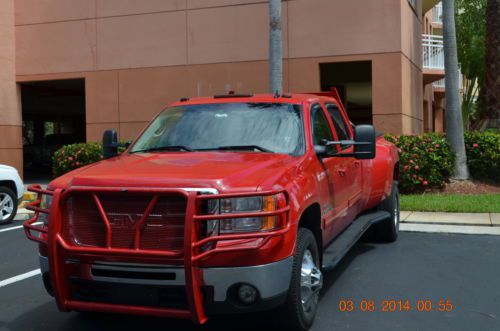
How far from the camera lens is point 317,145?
5.15 m

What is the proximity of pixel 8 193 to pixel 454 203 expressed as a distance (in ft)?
27.8

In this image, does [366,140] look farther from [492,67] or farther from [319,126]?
[492,67]

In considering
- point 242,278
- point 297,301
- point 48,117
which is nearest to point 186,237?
point 242,278

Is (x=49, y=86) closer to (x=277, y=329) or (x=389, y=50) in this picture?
(x=389, y=50)

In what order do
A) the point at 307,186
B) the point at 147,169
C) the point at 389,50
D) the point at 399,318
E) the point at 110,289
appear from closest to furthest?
1. the point at 110,289
2. the point at 147,169
3. the point at 307,186
4. the point at 399,318
5. the point at 389,50

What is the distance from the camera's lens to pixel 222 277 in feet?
11.9

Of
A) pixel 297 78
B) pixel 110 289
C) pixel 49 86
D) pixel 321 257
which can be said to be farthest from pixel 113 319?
pixel 49 86

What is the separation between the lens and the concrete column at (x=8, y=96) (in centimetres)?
1678

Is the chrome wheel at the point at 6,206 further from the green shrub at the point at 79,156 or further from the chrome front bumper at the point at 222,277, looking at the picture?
the chrome front bumper at the point at 222,277

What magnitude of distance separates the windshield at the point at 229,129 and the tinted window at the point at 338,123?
105 centimetres

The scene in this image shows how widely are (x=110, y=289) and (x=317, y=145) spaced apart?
2.32 m

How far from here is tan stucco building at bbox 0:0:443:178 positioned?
45.4 ft

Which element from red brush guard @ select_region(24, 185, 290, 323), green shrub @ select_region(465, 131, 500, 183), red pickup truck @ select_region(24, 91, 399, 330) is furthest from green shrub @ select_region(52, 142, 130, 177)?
red brush guard @ select_region(24, 185, 290, 323)

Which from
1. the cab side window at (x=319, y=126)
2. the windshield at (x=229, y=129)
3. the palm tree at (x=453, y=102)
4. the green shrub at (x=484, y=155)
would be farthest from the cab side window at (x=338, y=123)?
the green shrub at (x=484, y=155)
